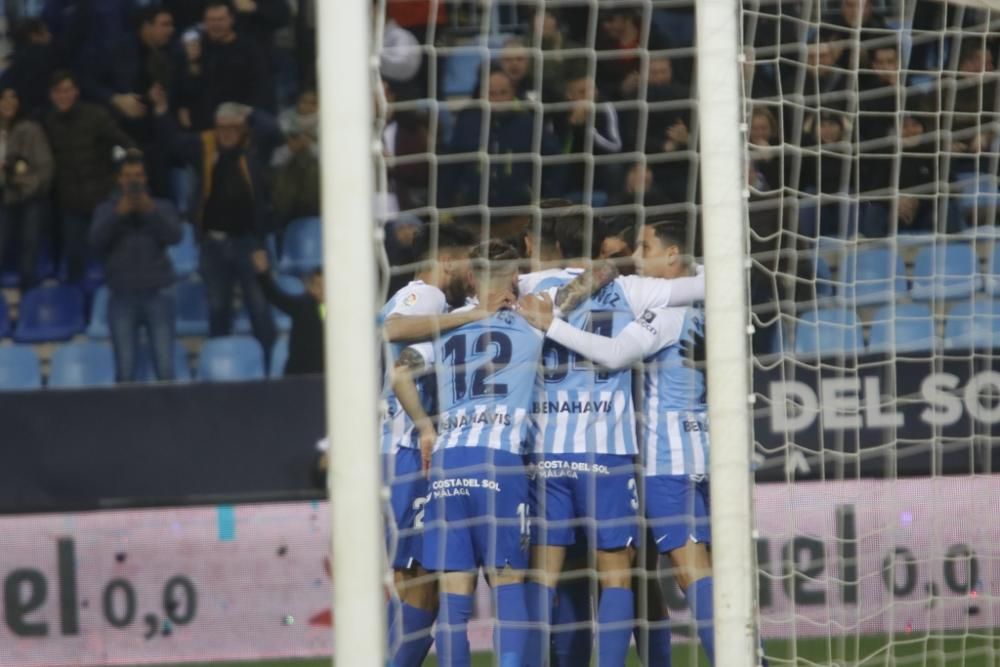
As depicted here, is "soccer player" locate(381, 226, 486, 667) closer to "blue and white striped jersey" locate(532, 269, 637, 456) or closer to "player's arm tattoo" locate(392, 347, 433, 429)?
"player's arm tattoo" locate(392, 347, 433, 429)

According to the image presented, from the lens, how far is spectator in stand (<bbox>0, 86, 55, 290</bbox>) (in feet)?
20.3

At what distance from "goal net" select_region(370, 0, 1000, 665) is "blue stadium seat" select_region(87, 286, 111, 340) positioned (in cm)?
135

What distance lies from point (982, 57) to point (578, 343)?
A: 5.64 ft

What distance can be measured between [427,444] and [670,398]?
70cm

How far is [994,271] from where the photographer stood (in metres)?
5.40

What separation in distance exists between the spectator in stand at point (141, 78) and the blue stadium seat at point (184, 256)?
0.89ft

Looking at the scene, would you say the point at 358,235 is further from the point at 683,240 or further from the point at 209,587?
the point at 209,587

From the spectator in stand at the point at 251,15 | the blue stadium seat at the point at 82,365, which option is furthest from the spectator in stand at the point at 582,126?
the blue stadium seat at the point at 82,365

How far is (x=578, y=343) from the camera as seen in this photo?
3965 mm

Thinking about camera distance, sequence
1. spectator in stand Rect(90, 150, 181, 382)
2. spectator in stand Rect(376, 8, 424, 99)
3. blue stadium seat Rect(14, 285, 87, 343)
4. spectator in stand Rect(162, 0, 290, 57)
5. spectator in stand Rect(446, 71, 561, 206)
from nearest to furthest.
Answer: spectator in stand Rect(446, 71, 561, 206)
spectator in stand Rect(376, 8, 424, 99)
spectator in stand Rect(90, 150, 181, 382)
blue stadium seat Rect(14, 285, 87, 343)
spectator in stand Rect(162, 0, 290, 57)

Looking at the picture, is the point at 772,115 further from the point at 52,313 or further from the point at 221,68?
the point at 52,313

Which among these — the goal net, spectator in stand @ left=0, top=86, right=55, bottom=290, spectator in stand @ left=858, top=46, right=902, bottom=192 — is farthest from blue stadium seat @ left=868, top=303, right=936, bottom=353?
spectator in stand @ left=0, top=86, right=55, bottom=290

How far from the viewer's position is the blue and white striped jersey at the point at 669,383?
13.4ft

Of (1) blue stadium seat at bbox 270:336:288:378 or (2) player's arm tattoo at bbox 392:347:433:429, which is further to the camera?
(1) blue stadium seat at bbox 270:336:288:378
